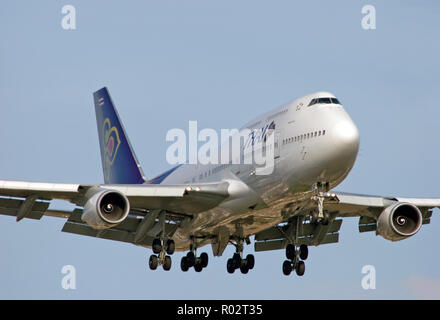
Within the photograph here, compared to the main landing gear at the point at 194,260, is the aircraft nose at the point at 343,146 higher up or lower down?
higher up

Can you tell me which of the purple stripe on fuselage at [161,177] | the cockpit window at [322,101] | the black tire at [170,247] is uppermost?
the cockpit window at [322,101]

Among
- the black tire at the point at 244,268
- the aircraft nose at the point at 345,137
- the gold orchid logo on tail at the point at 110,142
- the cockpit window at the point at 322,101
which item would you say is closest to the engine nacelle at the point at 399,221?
the black tire at the point at 244,268

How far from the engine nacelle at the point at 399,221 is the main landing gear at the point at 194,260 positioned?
8.01m

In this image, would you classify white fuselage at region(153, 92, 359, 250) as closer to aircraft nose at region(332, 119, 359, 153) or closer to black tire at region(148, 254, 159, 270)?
aircraft nose at region(332, 119, 359, 153)

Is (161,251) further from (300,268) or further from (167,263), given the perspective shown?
(300,268)

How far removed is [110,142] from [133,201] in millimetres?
12036

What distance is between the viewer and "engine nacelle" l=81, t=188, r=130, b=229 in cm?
3457

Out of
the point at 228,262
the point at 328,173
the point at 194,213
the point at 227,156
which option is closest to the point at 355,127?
the point at 328,173

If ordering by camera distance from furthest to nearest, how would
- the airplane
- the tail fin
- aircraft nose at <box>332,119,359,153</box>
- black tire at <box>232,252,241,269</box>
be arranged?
1. the tail fin
2. black tire at <box>232,252,241,269</box>
3. the airplane
4. aircraft nose at <box>332,119,359,153</box>

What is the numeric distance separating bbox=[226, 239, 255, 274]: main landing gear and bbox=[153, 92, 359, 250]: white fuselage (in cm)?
404

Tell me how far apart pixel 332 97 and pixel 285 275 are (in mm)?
9751

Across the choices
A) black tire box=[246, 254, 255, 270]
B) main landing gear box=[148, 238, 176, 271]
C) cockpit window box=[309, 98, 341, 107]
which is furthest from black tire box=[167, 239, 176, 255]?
cockpit window box=[309, 98, 341, 107]

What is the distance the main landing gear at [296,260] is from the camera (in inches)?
1564

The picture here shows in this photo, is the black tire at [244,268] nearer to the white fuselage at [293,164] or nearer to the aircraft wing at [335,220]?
the aircraft wing at [335,220]
